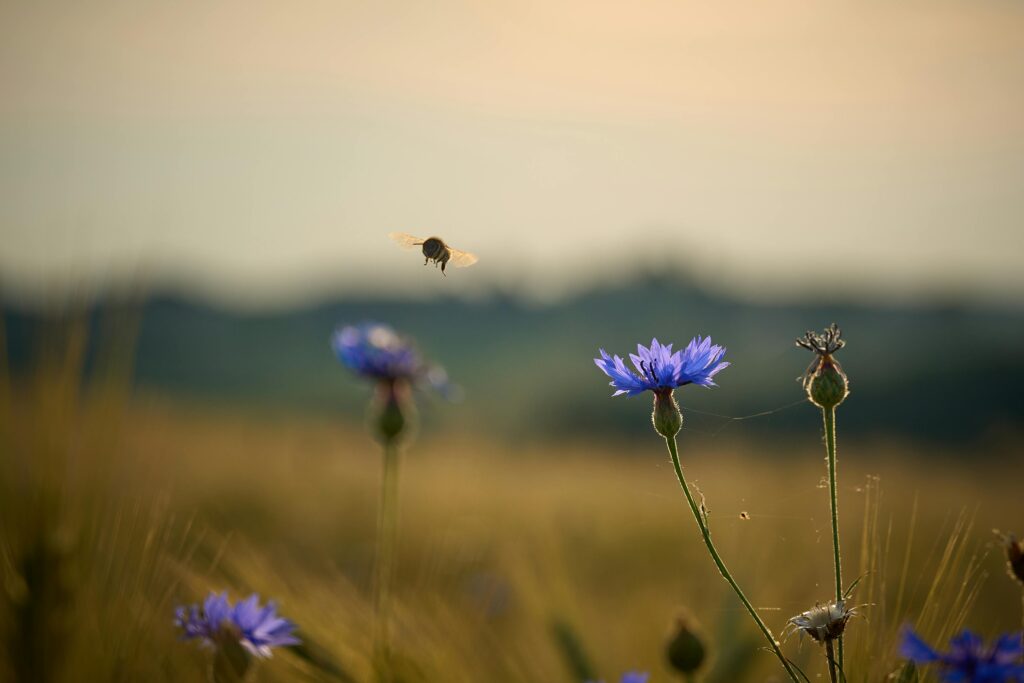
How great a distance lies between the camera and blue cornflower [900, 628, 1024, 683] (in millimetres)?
1227

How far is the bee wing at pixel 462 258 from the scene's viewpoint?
2162mm

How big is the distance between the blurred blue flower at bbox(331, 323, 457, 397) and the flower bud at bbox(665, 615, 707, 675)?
115 centimetres

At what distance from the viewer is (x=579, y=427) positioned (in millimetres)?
19562

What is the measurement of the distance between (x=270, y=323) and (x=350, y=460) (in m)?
55.4

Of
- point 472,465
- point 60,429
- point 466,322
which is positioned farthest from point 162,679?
point 466,322

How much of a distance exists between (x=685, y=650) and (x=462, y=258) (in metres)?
1.02

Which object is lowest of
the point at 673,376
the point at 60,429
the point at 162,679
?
the point at 162,679

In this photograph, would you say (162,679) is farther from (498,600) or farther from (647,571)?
(647,571)

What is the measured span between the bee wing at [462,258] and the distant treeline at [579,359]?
68 cm

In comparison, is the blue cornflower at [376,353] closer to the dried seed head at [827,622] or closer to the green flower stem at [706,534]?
the green flower stem at [706,534]

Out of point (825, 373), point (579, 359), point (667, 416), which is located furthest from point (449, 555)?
point (579, 359)

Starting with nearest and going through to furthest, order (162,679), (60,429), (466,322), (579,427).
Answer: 1. (60,429)
2. (162,679)
3. (579,427)
4. (466,322)

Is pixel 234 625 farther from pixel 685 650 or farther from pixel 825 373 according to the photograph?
pixel 825 373

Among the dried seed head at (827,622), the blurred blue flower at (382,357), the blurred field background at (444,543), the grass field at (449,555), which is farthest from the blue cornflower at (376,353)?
the dried seed head at (827,622)
